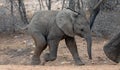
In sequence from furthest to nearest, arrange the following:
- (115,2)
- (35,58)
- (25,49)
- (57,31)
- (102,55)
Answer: (115,2) → (25,49) → (102,55) → (35,58) → (57,31)

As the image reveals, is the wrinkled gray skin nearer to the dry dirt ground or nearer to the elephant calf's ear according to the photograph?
the elephant calf's ear

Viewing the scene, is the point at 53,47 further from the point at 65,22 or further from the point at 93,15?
the point at 93,15

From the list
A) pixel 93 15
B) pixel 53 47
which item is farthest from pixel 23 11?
pixel 53 47

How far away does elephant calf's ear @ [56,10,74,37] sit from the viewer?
31.3 ft

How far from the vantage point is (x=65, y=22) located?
962cm

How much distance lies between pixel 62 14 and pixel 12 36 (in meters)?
5.88

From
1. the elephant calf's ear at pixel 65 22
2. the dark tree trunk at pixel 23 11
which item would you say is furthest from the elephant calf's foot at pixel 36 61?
the dark tree trunk at pixel 23 11

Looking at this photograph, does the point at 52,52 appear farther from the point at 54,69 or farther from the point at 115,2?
the point at 115,2

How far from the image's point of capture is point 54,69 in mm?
9008

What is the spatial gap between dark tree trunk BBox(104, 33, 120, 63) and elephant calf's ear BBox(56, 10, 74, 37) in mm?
897

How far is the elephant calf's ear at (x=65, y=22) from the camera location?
953 cm

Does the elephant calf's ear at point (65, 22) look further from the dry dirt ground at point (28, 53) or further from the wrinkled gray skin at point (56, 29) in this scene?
the dry dirt ground at point (28, 53)

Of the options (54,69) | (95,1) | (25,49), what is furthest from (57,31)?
(95,1)

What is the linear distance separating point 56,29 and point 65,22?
0.25 metres
